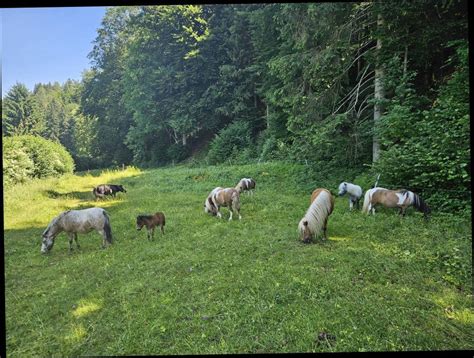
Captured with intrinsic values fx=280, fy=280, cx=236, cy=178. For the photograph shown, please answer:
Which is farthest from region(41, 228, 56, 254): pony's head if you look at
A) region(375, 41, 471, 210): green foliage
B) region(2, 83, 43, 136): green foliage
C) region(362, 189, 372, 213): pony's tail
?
region(375, 41, 471, 210): green foliage

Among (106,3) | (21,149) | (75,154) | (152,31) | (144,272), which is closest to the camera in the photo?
(106,3)

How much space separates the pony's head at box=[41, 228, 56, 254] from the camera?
3.02 meters

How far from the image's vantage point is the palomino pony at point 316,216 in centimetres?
312

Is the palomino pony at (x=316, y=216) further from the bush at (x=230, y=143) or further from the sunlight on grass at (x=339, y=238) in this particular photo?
the bush at (x=230, y=143)

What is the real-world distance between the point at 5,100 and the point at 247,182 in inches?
111

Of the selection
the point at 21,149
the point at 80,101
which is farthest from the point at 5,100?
the point at 80,101

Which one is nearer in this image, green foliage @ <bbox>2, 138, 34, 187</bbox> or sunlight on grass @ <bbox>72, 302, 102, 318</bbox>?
sunlight on grass @ <bbox>72, 302, 102, 318</bbox>

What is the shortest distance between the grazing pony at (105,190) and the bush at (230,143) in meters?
1.34

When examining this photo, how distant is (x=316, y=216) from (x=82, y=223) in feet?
8.73

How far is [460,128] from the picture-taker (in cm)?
333

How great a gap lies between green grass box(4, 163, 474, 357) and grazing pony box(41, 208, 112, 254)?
8 centimetres

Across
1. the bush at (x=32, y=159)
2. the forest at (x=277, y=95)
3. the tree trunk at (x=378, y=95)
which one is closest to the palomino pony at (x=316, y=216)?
the forest at (x=277, y=95)

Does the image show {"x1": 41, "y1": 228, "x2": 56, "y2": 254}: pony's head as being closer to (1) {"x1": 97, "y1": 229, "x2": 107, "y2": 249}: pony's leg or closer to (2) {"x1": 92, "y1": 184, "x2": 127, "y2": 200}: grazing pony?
(1) {"x1": 97, "y1": 229, "x2": 107, "y2": 249}: pony's leg

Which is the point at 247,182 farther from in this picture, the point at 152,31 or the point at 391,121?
the point at 152,31
